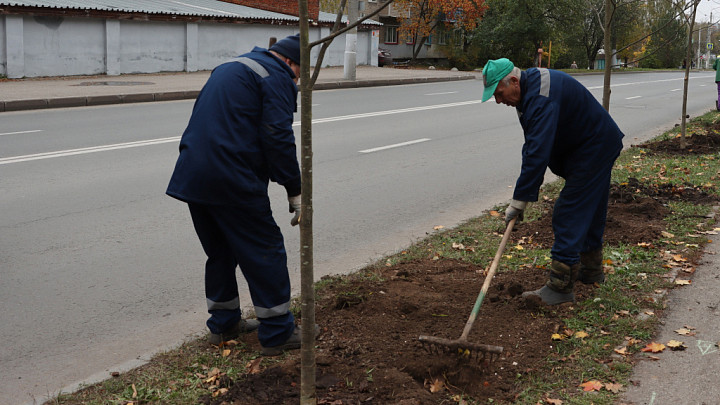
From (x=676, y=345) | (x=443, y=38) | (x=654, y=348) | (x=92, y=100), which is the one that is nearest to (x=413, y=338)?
(x=654, y=348)

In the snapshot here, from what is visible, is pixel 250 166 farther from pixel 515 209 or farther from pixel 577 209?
pixel 577 209

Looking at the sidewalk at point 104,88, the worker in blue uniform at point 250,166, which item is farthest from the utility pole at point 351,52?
the worker in blue uniform at point 250,166

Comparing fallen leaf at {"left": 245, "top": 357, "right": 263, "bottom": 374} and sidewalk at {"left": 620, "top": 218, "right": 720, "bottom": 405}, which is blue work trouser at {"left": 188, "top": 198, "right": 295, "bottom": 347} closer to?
fallen leaf at {"left": 245, "top": 357, "right": 263, "bottom": 374}

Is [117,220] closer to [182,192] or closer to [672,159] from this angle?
[182,192]

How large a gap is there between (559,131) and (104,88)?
55.9 ft

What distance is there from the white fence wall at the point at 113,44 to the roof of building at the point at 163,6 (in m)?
0.42

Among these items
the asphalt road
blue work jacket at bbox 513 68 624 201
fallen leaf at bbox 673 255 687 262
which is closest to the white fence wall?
the asphalt road

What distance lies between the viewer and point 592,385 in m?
3.53

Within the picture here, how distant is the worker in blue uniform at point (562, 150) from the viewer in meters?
4.23

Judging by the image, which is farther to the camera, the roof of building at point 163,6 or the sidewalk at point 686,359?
the roof of building at point 163,6

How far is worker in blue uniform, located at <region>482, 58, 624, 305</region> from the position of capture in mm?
4230

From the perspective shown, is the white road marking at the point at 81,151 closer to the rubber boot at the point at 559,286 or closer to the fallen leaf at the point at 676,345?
the rubber boot at the point at 559,286

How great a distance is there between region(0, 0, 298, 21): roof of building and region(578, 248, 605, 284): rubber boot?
819 inches

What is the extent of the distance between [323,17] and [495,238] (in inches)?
1381
